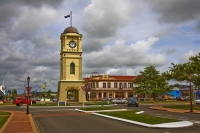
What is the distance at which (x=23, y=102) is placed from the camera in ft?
200

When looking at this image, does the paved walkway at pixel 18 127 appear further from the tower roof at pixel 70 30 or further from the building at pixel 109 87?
the building at pixel 109 87

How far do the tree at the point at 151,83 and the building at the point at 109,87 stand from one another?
30890 millimetres

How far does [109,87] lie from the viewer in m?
112

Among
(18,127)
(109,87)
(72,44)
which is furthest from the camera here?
(109,87)

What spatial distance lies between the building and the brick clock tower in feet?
129

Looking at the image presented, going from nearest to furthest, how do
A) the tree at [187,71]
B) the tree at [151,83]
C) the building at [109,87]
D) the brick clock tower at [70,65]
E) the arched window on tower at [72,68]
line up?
the tree at [187,71], the brick clock tower at [70,65], the arched window on tower at [72,68], the tree at [151,83], the building at [109,87]

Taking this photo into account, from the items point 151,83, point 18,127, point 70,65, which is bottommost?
point 18,127

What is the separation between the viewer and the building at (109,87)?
110438 millimetres

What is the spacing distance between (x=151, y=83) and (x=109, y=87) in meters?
35.0

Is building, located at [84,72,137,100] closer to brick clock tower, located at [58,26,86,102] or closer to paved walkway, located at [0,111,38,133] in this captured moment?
brick clock tower, located at [58,26,86,102]

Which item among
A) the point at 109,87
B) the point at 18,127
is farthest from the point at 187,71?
the point at 109,87

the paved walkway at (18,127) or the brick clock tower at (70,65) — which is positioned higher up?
the brick clock tower at (70,65)

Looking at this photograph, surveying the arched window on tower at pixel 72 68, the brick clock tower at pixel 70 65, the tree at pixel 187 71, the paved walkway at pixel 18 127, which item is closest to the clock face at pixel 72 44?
the brick clock tower at pixel 70 65

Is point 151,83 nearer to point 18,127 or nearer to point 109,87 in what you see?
point 109,87
